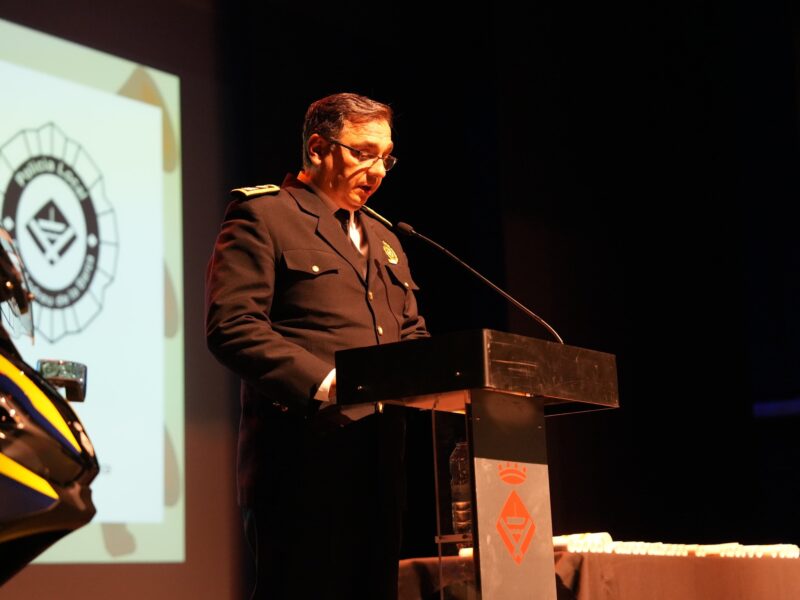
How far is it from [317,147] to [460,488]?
882 millimetres

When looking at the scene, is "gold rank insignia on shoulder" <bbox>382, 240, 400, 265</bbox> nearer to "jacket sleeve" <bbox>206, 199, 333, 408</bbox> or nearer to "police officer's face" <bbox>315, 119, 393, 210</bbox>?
"police officer's face" <bbox>315, 119, 393, 210</bbox>

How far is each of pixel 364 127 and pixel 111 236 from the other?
1734 mm

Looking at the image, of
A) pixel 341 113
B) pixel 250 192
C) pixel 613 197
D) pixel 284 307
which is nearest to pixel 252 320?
pixel 284 307

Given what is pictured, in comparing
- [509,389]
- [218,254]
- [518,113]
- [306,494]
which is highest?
[518,113]

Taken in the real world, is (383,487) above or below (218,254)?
below

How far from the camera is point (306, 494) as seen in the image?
6.92 feet

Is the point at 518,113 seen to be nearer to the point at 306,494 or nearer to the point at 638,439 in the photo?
the point at 638,439

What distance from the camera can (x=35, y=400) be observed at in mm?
1393

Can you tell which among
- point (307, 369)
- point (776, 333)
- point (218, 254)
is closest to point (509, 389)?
point (307, 369)

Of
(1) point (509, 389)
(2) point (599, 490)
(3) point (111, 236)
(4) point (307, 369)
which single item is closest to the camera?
(1) point (509, 389)

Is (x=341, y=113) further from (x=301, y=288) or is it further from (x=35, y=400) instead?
(x=35, y=400)

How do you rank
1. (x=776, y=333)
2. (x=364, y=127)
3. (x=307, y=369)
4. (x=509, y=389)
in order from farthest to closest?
1. (x=776, y=333)
2. (x=364, y=127)
3. (x=307, y=369)
4. (x=509, y=389)

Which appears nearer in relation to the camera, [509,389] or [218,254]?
[509,389]

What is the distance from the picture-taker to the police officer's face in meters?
2.46
